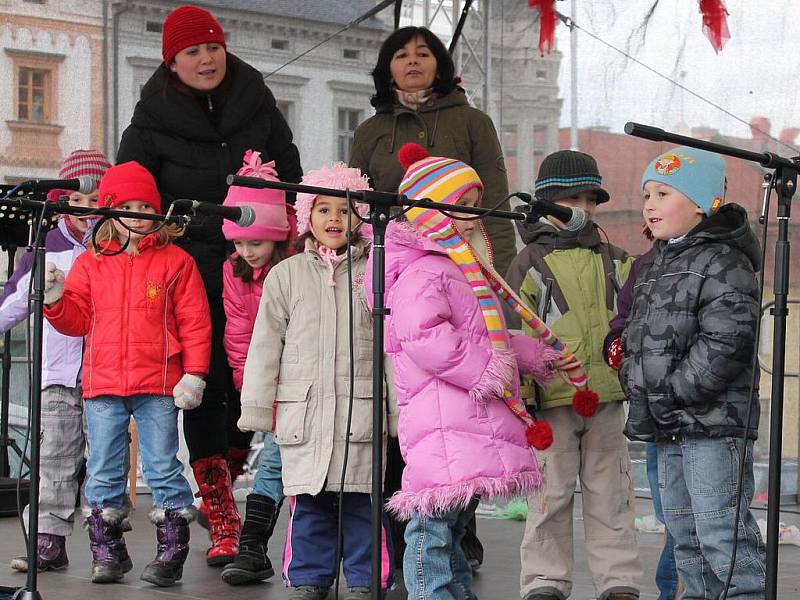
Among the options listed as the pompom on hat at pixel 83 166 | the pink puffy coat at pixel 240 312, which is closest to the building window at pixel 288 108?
the pompom on hat at pixel 83 166

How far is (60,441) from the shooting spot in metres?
4.61

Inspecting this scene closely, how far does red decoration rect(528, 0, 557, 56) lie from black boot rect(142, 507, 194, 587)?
2.71 m

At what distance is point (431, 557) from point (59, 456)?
1.78 meters

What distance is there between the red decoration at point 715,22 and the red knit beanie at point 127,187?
2.37 meters

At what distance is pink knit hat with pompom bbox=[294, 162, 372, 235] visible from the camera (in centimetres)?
409

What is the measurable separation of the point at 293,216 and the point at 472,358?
4.95 ft

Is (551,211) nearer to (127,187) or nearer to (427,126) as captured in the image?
(427,126)

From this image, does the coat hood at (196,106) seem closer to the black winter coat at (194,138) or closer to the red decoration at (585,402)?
the black winter coat at (194,138)

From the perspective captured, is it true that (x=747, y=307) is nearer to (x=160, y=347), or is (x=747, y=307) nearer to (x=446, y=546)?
(x=446, y=546)

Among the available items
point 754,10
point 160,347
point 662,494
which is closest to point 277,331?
point 160,347

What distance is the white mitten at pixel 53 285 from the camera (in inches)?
160

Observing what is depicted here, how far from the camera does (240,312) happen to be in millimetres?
4484

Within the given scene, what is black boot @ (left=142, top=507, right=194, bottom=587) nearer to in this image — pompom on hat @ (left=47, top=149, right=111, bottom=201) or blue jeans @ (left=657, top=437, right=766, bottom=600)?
pompom on hat @ (left=47, top=149, right=111, bottom=201)

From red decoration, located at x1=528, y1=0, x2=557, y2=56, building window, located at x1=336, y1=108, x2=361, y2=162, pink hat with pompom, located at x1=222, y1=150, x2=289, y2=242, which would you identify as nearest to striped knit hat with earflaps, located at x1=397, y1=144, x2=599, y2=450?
pink hat with pompom, located at x1=222, y1=150, x2=289, y2=242
